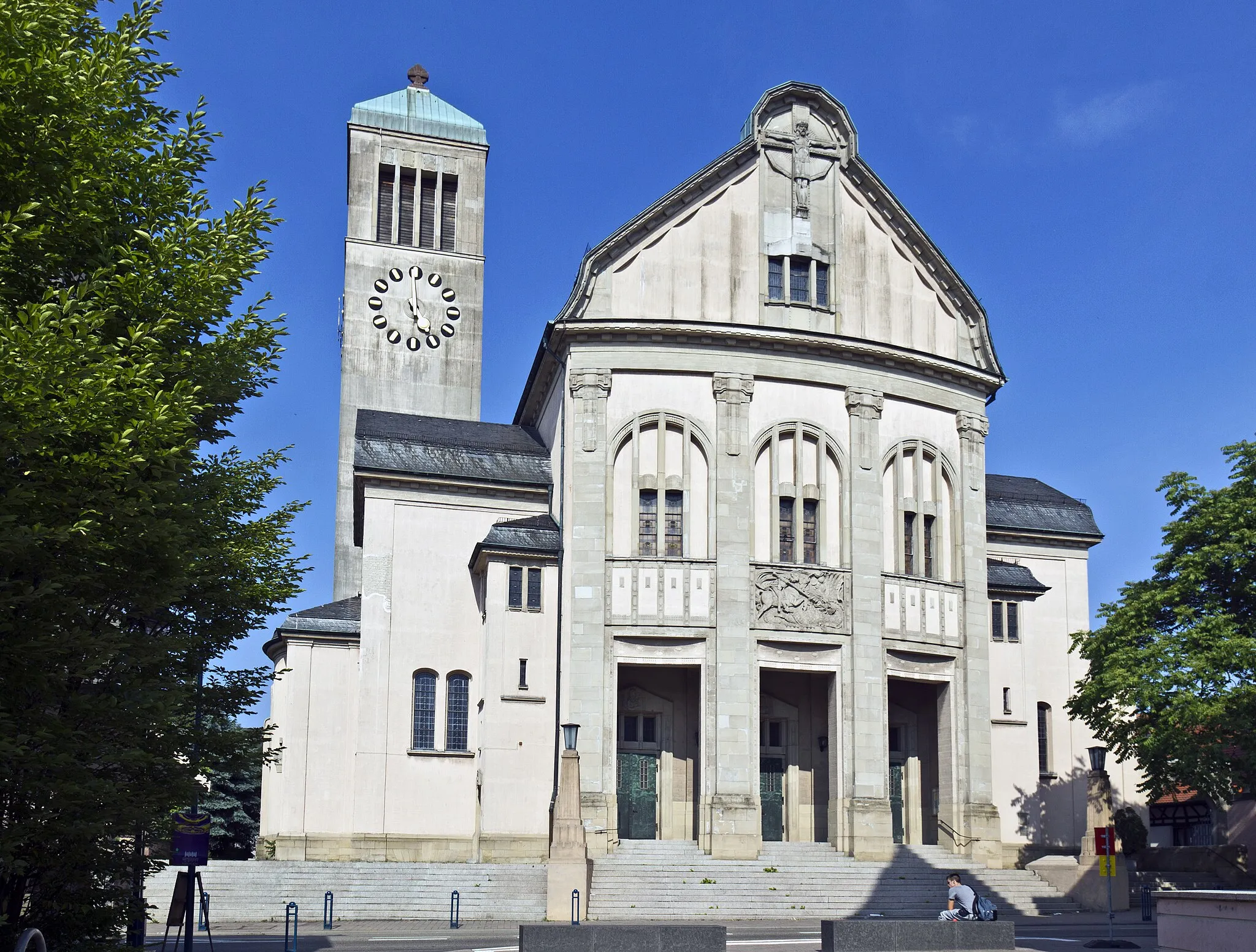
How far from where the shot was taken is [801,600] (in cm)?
3997

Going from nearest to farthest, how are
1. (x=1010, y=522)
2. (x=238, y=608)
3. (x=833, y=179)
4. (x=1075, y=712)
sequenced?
(x=238, y=608), (x=1075, y=712), (x=833, y=179), (x=1010, y=522)

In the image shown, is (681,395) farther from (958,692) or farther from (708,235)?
(958,692)

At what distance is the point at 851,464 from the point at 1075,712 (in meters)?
9.61

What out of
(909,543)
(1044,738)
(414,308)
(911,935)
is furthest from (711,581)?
(414,308)

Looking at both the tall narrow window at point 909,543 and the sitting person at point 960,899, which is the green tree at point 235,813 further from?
the sitting person at point 960,899

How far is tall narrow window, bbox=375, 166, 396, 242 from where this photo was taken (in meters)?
64.0

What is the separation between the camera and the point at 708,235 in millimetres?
42156

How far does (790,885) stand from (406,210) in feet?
132

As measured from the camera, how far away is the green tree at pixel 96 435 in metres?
14.8

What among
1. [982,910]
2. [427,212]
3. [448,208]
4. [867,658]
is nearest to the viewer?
[982,910]

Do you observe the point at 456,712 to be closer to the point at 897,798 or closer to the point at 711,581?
the point at 711,581

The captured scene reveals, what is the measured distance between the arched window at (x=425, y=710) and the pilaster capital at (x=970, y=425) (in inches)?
716

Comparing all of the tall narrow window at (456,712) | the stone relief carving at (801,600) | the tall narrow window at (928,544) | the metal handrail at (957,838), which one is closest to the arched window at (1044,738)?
the metal handrail at (957,838)

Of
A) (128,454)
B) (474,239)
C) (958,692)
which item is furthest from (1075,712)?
(474,239)
